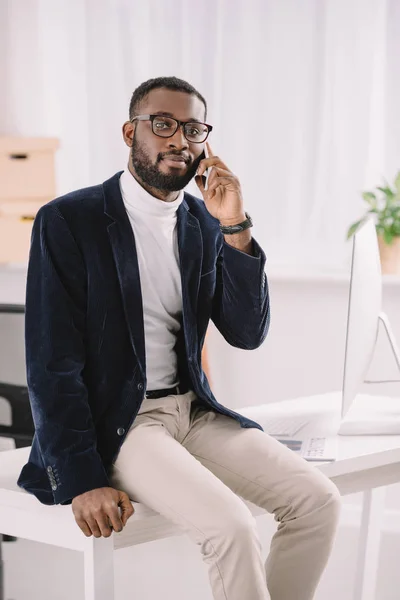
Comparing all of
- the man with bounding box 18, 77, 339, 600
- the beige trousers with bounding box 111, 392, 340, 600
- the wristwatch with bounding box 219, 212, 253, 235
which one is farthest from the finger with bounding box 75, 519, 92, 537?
the wristwatch with bounding box 219, 212, 253, 235

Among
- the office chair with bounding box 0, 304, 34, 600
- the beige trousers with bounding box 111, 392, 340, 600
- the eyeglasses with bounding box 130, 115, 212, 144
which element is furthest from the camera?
the office chair with bounding box 0, 304, 34, 600

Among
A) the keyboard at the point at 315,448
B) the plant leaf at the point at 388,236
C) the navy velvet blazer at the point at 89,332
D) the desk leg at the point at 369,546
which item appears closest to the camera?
the navy velvet blazer at the point at 89,332

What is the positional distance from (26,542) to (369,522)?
1.41 meters

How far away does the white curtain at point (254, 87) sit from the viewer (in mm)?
3293

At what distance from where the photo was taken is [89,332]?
164 centimetres

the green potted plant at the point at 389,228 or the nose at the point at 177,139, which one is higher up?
the nose at the point at 177,139

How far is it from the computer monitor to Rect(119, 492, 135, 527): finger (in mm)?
593

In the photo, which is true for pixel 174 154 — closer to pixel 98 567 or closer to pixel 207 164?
pixel 207 164

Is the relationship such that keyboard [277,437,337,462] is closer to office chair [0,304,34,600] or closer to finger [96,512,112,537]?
finger [96,512,112,537]

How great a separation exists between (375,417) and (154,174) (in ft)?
2.79

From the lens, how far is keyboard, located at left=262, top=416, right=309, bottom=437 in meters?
2.03

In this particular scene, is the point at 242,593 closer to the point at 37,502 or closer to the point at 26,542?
the point at 37,502

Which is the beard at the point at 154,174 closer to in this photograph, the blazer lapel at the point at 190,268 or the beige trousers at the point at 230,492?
the blazer lapel at the point at 190,268

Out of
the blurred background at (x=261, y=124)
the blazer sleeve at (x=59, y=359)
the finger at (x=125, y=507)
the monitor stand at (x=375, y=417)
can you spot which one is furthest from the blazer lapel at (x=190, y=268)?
the blurred background at (x=261, y=124)
